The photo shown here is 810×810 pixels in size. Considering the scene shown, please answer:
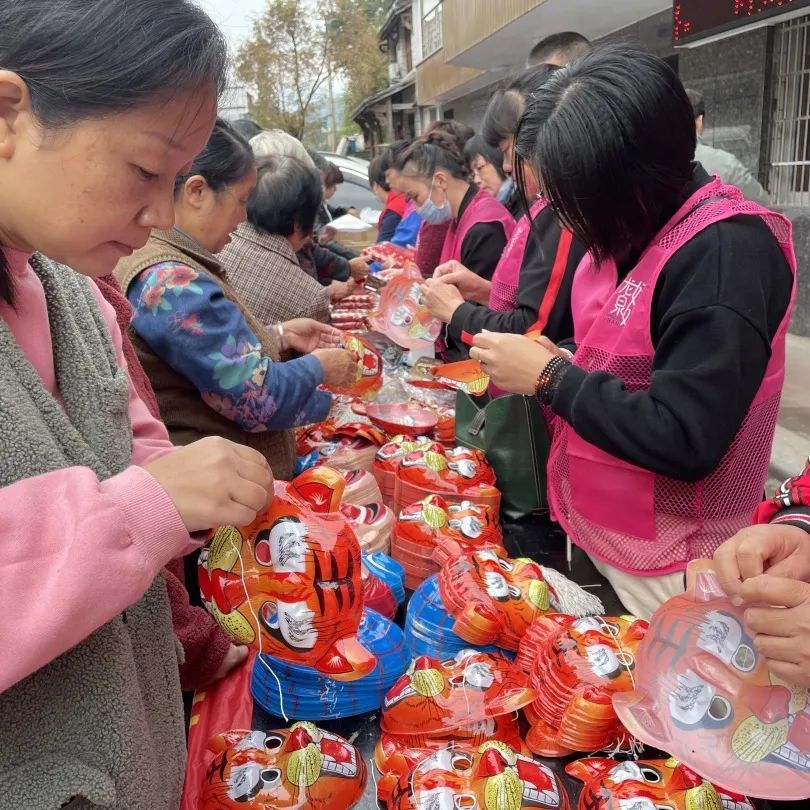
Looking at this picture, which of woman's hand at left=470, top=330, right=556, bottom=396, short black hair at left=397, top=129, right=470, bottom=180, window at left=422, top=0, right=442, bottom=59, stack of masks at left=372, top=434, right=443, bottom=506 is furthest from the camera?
window at left=422, top=0, right=442, bottom=59

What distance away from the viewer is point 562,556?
1.85m

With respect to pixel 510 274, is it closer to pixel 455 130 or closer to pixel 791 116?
pixel 455 130

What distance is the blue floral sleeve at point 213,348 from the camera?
5.28 ft

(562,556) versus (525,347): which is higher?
(525,347)

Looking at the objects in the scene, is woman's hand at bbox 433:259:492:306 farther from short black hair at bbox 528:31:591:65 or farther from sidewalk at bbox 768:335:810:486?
sidewalk at bbox 768:335:810:486

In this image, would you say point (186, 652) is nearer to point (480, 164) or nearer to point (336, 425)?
point (336, 425)

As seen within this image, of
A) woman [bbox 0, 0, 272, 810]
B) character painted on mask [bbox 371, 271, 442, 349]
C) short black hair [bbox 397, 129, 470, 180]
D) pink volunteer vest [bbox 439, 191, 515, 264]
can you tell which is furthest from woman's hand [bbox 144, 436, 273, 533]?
short black hair [bbox 397, 129, 470, 180]

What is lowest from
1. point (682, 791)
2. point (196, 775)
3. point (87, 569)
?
point (196, 775)

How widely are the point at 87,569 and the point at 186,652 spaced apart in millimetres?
773

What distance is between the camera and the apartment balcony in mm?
7824

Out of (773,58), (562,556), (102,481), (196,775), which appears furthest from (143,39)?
(773,58)

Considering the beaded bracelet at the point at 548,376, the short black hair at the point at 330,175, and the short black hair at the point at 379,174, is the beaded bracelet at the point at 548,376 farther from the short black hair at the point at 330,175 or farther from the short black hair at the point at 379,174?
the short black hair at the point at 379,174

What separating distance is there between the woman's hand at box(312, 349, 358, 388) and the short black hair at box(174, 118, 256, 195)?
1.67ft

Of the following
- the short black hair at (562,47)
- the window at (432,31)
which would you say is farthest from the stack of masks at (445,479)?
the window at (432,31)
